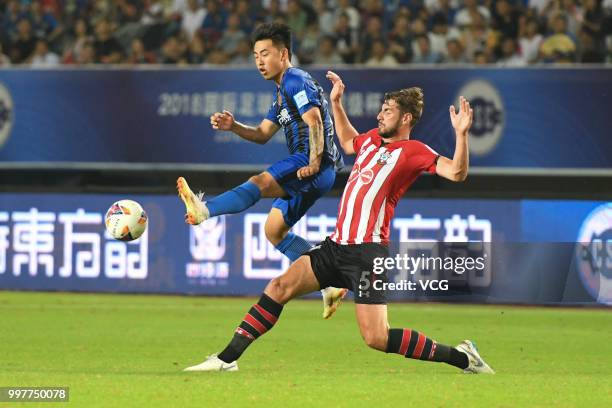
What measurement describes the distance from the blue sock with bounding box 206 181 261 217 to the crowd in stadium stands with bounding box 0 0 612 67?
24.5 ft

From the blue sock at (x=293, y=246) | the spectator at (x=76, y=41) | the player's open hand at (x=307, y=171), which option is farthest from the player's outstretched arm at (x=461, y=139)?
the spectator at (x=76, y=41)

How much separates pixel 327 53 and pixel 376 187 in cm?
865

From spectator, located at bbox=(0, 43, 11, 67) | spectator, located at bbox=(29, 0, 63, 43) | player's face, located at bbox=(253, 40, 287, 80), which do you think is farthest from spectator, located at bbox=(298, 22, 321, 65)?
player's face, located at bbox=(253, 40, 287, 80)

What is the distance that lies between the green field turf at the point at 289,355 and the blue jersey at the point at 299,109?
1.55m

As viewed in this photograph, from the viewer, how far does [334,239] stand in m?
8.81

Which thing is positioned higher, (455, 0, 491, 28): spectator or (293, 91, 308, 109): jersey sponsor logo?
(455, 0, 491, 28): spectator

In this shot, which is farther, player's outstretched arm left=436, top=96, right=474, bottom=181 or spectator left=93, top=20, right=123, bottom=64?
spectator left=93, top=20, right=123, bottom=64

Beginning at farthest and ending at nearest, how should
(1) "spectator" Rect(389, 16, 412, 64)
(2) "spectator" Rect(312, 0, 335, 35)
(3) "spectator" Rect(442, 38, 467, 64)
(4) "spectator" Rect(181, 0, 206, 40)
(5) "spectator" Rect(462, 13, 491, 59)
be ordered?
(4) "spectator" Rect(181, 0, 206, 40) → (2) "spectator" Rect(312, 0, 335, 35) → (1) "spectator" Rect(389, 16, 412, 64) → (5) "spectator" Rect(462, 13, 491, 59) → (3) "spectator" Rect(442, 38, 467, 64)

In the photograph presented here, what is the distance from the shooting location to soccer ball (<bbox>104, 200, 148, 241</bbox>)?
9672 millimetres

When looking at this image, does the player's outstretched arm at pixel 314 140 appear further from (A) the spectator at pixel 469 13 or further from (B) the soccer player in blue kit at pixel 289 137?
(A) the spectator at pixel 469 13

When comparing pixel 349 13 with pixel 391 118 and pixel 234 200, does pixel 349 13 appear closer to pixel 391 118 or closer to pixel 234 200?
pixel 234 200

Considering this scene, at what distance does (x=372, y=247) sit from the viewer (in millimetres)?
8703

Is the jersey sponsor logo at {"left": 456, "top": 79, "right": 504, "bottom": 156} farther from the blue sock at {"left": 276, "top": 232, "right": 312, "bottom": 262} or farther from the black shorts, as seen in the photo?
the black shorts

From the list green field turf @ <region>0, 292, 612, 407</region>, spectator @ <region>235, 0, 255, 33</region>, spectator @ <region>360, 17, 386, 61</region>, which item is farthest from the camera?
spectator @ <region>235, 0, 255, 33</region>
